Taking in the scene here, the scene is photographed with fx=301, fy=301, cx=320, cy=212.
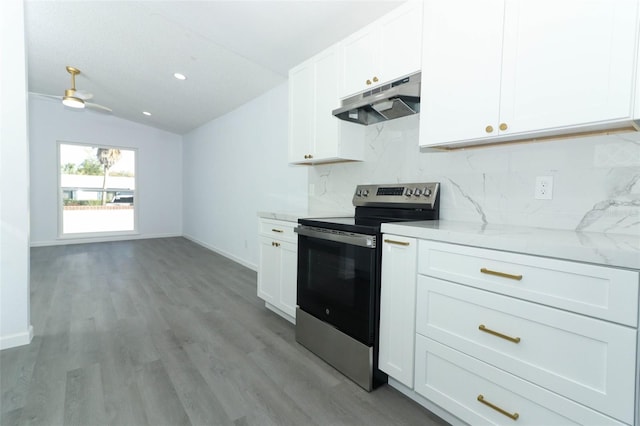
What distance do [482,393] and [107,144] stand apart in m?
8.01

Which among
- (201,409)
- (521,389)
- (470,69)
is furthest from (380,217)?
(201,409)

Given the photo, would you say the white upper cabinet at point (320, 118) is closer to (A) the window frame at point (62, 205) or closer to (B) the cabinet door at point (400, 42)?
(B) the cabinet door at point (400, 42)

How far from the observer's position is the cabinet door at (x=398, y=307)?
5.15ft

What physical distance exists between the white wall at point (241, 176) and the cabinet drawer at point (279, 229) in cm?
69

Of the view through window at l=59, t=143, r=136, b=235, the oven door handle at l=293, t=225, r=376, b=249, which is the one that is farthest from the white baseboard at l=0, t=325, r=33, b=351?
the view through window at l=59, t=143, r=136, b=235

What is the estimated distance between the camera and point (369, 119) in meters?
2.42

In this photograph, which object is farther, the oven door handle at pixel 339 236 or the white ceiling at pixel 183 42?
the white ceiling at pixel 183 42

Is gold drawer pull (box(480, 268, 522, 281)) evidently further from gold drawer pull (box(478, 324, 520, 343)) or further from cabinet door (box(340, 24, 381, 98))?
cabinet door (box(340, 24, 381, 98))

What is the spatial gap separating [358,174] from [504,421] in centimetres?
191

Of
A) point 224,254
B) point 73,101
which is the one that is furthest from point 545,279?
point 73,101

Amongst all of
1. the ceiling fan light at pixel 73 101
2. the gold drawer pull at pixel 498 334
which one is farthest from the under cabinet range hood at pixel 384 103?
the ceiling fan light at pixel 73 101

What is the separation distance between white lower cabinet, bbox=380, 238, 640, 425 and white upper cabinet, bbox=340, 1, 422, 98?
112 cm

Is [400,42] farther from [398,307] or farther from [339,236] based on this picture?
[398,307]

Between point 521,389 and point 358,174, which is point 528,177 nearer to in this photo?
point 521,389
